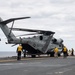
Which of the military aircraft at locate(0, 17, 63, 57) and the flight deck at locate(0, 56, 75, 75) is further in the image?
the military aircraft at locate(0, 17, 63, 57)

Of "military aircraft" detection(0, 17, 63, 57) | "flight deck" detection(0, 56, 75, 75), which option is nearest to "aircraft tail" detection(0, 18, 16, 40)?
"military aircraft" detection(0, 17, 63, 57)

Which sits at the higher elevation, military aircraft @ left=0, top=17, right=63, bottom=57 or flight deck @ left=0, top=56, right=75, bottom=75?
military aircraft @ left=0, top=17, right=63, bottom=57

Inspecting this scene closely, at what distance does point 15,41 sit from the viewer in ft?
146

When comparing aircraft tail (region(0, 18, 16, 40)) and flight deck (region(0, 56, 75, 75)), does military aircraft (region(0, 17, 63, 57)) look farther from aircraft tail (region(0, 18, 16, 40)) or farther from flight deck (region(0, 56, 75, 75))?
flight deck (region(0, 56, 75, 75))

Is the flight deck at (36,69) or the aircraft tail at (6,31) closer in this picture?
the flight deck at (36,69)

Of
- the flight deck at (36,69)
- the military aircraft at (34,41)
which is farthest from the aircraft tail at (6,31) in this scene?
the flight deck at (36,69)

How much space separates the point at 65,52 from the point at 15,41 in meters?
7.93

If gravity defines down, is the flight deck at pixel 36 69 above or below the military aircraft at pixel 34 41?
below

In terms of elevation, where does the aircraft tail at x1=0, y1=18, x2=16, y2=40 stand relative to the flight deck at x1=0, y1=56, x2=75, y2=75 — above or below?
above

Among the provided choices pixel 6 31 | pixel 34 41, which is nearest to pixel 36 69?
pixel 6 31

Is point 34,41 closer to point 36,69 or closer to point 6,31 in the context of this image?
point 6,31

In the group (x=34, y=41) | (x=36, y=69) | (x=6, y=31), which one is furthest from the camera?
(x=34, y=41)

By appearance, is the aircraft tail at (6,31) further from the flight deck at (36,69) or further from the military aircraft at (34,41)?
the flight deck at (36,69)

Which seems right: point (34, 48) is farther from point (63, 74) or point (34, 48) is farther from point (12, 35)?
point (63, 74)
